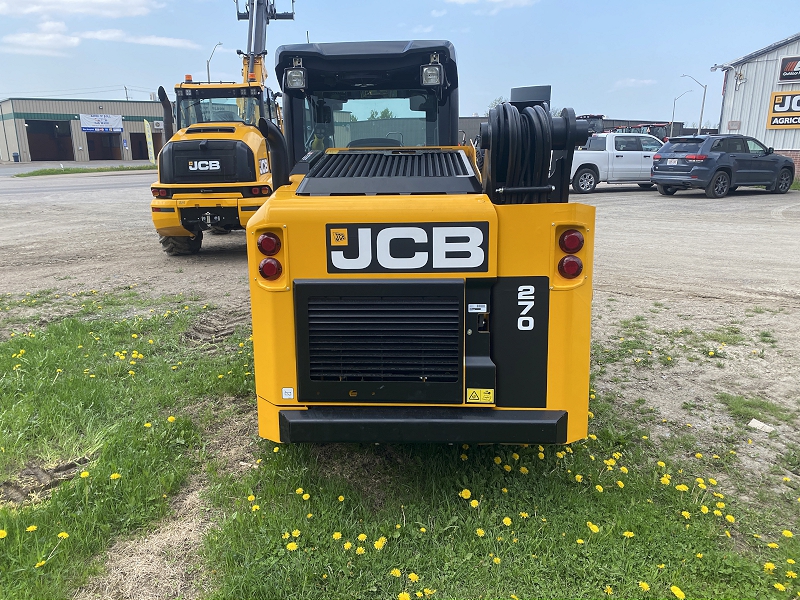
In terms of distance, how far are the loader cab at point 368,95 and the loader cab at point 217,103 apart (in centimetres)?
549

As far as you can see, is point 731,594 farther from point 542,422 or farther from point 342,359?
point 342,359

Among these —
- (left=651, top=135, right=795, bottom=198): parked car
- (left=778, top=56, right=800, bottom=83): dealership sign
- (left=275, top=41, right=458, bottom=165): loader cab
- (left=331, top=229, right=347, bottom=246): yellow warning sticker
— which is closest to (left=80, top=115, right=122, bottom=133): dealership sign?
(left=651, top=135, right=795, bottom=198): parked car

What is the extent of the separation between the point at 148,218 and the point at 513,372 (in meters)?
14.5

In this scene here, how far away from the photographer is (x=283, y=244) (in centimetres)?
295

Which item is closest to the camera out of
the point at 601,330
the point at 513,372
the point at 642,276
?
the point at 513,372

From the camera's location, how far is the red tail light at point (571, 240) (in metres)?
2.87

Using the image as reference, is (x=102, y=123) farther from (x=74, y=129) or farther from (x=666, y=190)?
(x=666, y=190)

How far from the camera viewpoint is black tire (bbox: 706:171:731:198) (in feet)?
56.0

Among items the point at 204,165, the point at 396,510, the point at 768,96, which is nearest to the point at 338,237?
the point at 396,510

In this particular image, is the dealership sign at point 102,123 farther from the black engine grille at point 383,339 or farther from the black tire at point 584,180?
the black engine grille at point 383,339

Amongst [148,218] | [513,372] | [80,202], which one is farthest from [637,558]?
[80,202]

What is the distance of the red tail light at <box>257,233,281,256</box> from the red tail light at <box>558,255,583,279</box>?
1.39 m

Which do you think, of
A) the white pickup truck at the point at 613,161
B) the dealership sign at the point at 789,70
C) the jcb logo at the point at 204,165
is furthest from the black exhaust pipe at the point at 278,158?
the dealership sign at the point at 789,70

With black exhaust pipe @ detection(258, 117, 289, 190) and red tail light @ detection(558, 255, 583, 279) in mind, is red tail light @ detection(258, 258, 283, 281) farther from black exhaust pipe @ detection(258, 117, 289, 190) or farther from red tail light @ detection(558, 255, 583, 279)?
red tail light @ detection(558, 255, 583, 279)
